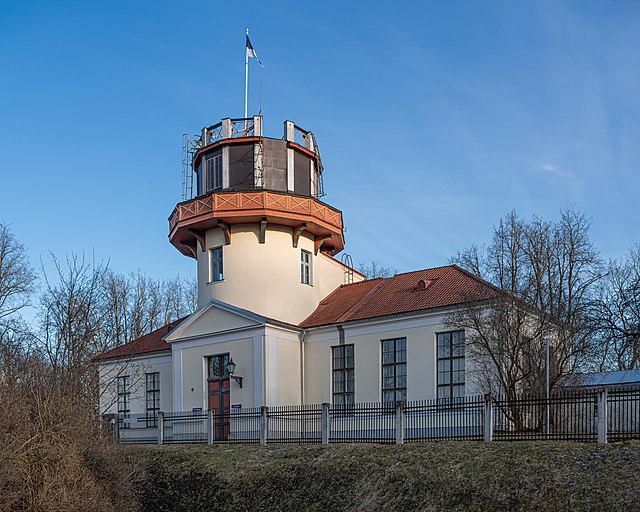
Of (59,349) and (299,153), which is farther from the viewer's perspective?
(299,153)

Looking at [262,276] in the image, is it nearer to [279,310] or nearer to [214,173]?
[279,310]

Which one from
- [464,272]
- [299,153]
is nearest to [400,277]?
[464,272]

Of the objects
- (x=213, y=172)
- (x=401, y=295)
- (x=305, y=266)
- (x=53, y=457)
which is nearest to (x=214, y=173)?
(x=213, y=172)

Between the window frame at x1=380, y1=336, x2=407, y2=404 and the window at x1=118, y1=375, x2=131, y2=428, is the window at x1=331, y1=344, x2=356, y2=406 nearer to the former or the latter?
the window frame at x1=380, y1=336, x2=407, y2=404

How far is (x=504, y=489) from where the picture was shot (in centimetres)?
1441

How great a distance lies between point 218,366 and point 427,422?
9.92m

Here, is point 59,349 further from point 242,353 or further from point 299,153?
point 299,153

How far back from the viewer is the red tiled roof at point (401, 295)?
24812mm

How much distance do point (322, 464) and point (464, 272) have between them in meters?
11.1

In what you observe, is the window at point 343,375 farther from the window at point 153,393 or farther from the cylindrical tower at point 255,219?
the window at point 153,393

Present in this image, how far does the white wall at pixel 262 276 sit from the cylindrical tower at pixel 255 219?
41mm

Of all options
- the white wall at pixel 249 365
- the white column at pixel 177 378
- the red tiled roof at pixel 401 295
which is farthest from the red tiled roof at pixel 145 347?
the red tiled roof at pixel 401 295

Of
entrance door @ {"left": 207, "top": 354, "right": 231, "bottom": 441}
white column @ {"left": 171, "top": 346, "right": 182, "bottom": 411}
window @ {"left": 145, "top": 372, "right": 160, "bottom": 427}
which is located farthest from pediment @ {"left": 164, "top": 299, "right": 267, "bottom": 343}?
window @ {"left": 145, "top": 372, "right": 160, "bottom": 427}

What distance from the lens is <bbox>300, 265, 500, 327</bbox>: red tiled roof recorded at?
24812 mm
